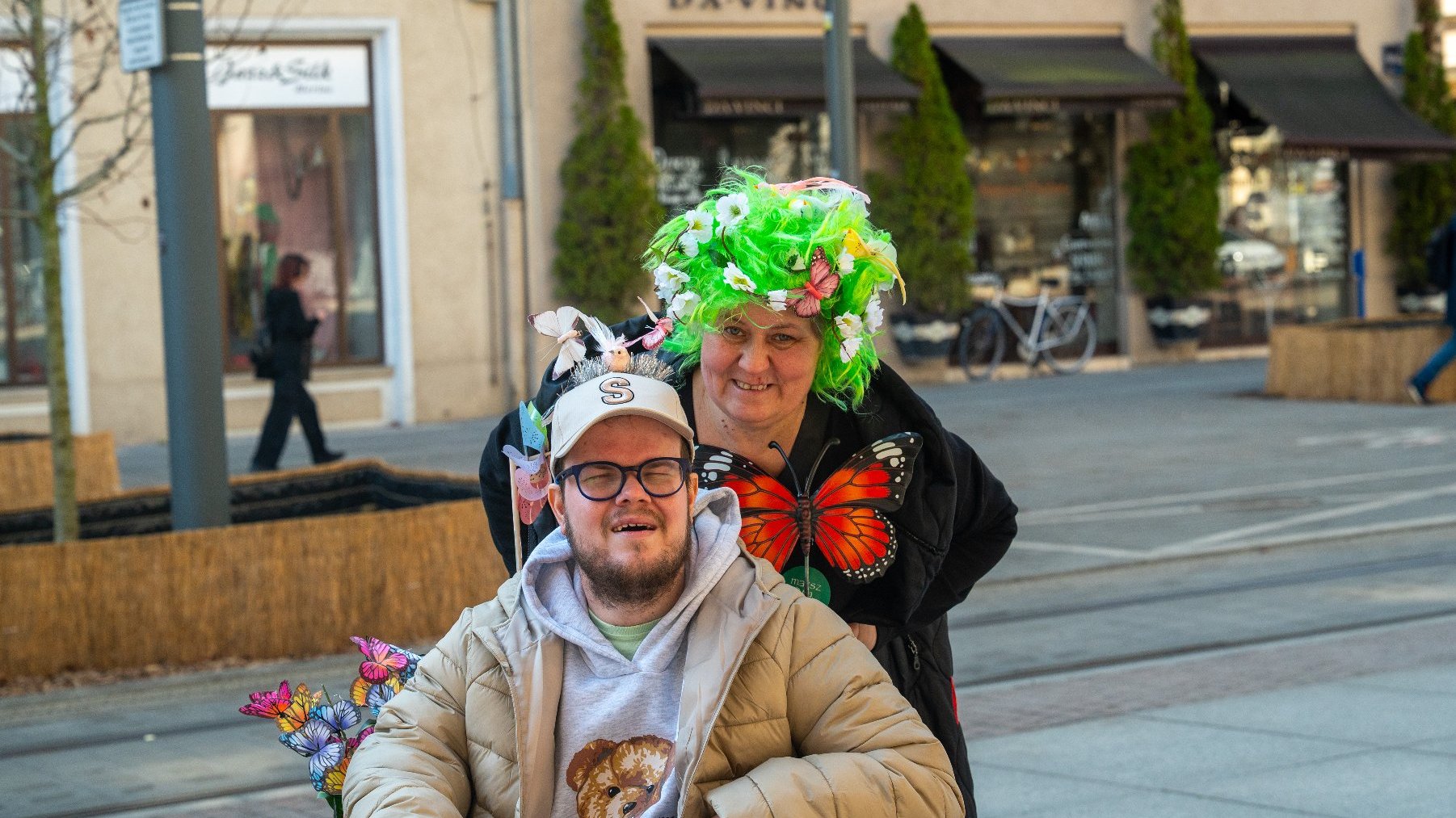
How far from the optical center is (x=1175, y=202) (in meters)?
23.3

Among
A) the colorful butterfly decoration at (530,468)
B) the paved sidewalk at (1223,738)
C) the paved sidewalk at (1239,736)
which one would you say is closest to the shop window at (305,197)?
→ the paved sidewalk at (1223,738)

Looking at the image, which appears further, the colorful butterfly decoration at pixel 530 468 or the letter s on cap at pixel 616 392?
the colorful butterfly decoration at pixel 530 468

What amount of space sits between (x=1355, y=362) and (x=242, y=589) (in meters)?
13.2

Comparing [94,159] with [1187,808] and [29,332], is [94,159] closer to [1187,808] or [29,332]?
[29,332]

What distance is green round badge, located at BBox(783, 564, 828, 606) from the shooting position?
11.0 ft

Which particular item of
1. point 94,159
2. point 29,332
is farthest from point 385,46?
point 29,332

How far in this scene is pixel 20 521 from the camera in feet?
29.5

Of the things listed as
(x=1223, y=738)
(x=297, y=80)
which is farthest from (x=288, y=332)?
(x=1223, y=738)

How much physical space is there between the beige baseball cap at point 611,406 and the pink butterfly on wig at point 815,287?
1.17 ft

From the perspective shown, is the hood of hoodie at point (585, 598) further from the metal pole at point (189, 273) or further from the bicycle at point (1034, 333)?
the bicycle at point (1034, 333)

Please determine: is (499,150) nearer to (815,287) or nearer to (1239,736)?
(1239,736)

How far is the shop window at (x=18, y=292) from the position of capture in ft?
58.0

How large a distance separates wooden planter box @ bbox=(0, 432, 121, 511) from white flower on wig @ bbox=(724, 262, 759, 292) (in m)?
8.26

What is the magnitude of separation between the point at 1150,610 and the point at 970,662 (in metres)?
1.35
